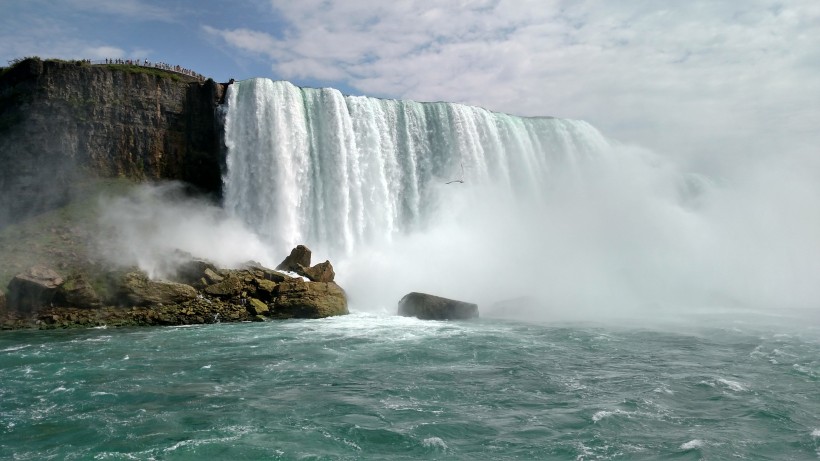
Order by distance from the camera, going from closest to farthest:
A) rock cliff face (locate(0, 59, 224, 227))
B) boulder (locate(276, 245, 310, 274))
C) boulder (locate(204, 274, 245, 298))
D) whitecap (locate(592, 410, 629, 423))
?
1. whitecap (locate(592, 410, 629, 423))
2. boulder (locate(204, 274, 245, 298))
3. boulder (locate(276, 245, 310, 274))
4. rock cliff face (locate(0, 59, 224, 227))

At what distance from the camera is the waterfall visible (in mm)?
28391

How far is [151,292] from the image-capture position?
20266 millimetres

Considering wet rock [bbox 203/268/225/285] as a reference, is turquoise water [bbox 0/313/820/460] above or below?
below

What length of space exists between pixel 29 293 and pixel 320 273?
965 cm

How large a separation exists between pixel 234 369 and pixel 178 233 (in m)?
14.5

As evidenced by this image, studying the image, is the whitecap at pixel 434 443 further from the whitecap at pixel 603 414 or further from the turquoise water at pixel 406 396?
the whitecap at pixel 603 414

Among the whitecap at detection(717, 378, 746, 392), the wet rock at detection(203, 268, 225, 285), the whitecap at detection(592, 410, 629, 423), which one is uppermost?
the wet rock at detection(203, 268, 225, 285)

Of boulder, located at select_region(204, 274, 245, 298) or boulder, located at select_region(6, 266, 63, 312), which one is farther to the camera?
boulder, located at select_region(204, 274, 245, 298)

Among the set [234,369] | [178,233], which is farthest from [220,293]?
[234,369]

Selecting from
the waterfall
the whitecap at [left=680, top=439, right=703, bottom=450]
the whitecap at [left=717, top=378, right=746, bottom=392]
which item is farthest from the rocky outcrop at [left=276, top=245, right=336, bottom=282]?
the whitecap at [left=680, top=439, right=703, bottom=450]

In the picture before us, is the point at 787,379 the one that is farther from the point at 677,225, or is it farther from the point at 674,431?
the point at 677,225

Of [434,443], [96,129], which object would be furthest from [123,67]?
[434,443]

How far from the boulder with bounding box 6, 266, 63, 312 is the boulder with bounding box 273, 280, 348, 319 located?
24.1 ft

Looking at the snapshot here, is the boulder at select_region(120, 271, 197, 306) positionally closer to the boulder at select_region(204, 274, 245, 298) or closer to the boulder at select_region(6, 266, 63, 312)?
the boulder at select_region(204, 274, 245, 298)
